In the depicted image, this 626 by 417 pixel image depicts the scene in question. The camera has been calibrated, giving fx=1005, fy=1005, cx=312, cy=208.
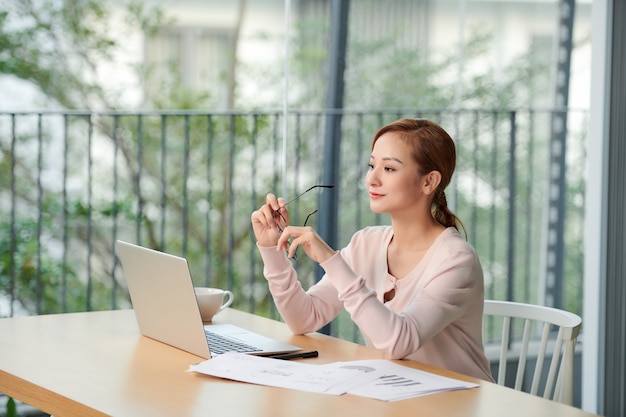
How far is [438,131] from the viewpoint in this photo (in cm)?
234

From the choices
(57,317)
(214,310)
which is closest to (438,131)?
(214,310)

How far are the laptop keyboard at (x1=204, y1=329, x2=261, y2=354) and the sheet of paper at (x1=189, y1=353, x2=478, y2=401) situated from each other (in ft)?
0.27

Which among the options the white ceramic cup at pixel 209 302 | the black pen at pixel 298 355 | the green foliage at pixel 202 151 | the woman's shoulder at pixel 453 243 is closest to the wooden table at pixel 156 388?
the black pen at pixel 298 355

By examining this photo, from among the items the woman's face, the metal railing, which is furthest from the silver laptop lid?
the metal railing

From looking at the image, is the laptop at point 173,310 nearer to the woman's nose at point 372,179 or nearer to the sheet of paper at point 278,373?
the sheet of paper at point 278,373

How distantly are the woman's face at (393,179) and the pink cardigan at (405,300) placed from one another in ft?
0.39

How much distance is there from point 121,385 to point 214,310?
0.64 metres

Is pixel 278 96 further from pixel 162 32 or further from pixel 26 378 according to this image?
pixel 26 378

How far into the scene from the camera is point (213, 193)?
5203 millimetres

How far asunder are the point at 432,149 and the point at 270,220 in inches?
16.2

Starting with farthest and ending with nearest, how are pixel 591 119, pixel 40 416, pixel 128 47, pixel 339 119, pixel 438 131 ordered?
pixel 128 47 → pixel 339 119 → pixel 40 416 → pixel 591 119 → pixel 438 131

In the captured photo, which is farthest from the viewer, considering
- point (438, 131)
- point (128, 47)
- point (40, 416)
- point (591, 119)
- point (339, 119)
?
point (128, 47)

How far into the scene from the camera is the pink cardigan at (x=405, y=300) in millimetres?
1999

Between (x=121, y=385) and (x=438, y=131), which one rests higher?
(x=438, y=131)
